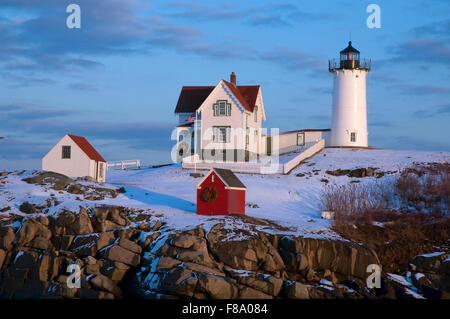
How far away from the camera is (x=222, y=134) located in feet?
183

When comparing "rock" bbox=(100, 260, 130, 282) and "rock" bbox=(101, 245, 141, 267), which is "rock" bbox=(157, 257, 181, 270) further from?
"rock" bbox=(100, 260, 130, 282)

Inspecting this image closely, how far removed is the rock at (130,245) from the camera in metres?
30.7

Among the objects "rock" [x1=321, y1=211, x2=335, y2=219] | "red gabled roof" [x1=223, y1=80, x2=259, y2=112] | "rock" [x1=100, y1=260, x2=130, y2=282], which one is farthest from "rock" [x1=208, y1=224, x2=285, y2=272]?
"red gabled roof" [x1=223, y1=80, x2=259, y2=112]

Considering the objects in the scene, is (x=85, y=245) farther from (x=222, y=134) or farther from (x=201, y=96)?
(x=201, y=96)

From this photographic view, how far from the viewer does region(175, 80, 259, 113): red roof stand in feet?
189

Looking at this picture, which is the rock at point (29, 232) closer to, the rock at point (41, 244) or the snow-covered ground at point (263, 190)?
the rock at point (41, 244)

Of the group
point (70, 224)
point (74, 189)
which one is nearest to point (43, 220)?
point (70, 224)

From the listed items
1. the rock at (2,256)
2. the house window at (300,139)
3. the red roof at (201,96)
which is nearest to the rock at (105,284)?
the rock at (2,256)

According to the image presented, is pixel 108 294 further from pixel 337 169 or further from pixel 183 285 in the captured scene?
pixel 337 169

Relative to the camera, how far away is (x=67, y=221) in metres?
32.7

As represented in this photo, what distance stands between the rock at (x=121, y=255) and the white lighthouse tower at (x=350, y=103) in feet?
113

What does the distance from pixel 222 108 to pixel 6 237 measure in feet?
92.4
